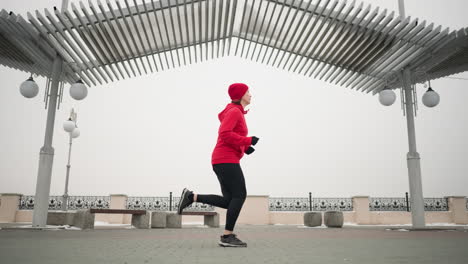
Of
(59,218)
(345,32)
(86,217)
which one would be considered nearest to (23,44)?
(86,217)

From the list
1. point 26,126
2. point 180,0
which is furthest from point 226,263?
point 26,126

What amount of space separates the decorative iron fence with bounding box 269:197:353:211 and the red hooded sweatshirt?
51.4 feet

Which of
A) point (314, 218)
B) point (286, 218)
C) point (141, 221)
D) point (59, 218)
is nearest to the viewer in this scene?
point (59, 218)

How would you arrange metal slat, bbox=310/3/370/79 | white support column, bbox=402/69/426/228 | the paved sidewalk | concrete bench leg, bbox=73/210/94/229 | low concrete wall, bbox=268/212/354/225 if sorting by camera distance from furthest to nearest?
low concrete wall, bbox=268/212/354/225, white support column, bbox=402/69/426/228, concrete bench leg, bbox=73/210/94/229, metal slat, bbox=310/3/370/79, the paved sidewalk

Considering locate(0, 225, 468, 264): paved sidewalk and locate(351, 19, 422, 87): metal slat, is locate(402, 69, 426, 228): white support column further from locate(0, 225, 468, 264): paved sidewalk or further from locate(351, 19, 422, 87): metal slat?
locate(0, 225, 468, 264): paved sidewalk

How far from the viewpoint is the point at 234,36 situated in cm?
1042

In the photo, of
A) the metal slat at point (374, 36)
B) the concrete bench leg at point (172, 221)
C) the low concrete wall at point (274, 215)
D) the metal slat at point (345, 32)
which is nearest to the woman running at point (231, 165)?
the metal slat at point (345, 32)

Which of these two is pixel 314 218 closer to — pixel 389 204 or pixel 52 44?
pixel 389 204

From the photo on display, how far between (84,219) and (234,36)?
6.21 metres

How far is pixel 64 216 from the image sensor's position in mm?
9633

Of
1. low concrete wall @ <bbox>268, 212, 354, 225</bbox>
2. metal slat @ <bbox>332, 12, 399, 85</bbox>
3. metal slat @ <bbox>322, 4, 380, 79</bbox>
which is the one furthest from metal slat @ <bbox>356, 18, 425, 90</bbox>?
low concrete wall @ <bbox>268, 212, 354, 225</bbox>

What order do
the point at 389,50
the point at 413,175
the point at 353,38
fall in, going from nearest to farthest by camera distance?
the point at 353,38, the point at 389,50, the point at 413,175

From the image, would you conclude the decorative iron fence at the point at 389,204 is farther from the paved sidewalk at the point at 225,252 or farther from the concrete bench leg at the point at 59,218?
the paved sidewalk at the point at 225,252

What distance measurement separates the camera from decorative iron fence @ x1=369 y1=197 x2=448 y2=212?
1894 cm
